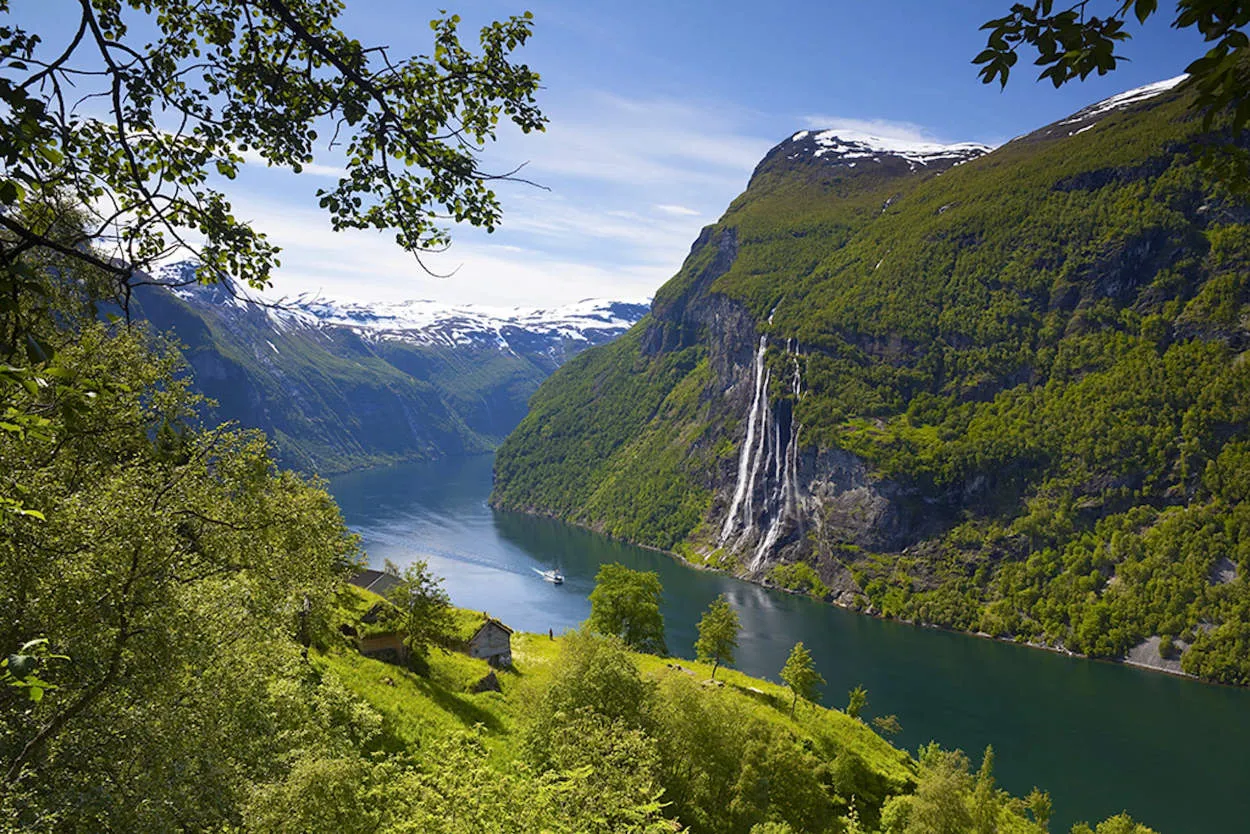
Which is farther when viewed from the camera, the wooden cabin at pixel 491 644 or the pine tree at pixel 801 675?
the pine tree at pixel 801 675

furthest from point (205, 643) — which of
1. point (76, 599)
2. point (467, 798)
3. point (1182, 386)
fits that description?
point (1182, 386)

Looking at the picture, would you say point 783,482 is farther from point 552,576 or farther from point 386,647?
point 386,647

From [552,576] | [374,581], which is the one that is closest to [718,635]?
[374,581]

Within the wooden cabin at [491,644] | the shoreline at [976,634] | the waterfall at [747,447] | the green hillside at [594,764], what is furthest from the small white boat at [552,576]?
the wooden cabin at [491,644]

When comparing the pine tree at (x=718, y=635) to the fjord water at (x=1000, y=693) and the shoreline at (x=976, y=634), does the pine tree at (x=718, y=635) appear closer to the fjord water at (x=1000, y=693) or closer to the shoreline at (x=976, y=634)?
the fjord water at (x=1000, y=693)

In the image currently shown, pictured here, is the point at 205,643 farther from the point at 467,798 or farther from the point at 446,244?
the point at 446,244

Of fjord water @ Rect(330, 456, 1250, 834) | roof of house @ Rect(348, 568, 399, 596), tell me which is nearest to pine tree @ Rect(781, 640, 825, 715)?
fjord water @ Rect(330, 456, 1250, 834)
